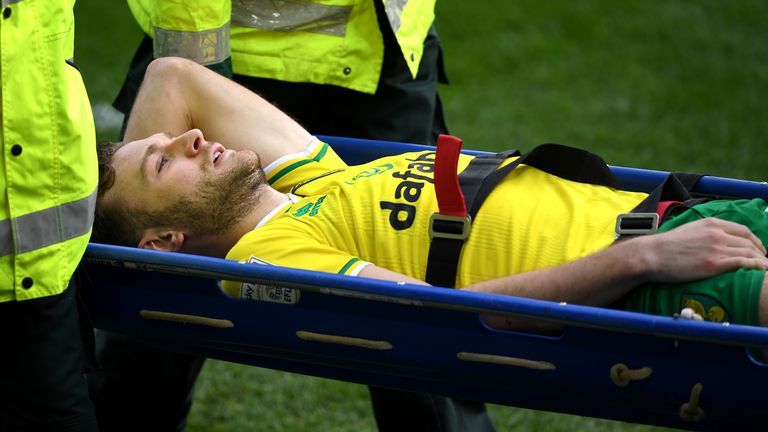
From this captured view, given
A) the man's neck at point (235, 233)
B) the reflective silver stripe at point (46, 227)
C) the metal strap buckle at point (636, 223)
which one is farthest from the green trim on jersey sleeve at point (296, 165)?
the metal strap buckle at point (636, 223)

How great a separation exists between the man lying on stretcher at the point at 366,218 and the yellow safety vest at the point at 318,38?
7.2 inches

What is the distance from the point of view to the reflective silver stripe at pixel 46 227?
8.00 ft

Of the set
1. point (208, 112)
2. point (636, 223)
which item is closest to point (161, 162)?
point (208, 112)

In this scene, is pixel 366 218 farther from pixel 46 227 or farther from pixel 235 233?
pixel 46 227

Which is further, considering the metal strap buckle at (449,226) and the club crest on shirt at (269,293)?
the metal strap buckle at (449,226)

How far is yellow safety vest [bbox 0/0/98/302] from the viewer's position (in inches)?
94.9

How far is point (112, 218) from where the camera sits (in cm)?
312

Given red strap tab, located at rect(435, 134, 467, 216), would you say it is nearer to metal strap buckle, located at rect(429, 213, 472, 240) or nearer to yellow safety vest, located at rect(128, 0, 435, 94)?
metal strap buckle, located at rect(429, 213, 472, 240)

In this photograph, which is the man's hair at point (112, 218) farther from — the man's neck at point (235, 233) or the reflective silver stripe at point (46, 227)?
the reflective silver stripe at point (46, 227)

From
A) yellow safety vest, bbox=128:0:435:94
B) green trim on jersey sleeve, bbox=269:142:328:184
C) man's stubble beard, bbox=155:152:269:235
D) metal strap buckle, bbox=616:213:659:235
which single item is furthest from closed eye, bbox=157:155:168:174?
metal strap buckle, bbox=616:213:659:235

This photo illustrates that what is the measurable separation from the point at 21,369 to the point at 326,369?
70cm

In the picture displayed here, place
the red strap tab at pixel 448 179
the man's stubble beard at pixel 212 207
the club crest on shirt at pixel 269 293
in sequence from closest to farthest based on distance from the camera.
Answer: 1. the club crest on shirt at pixel 269 293
2. the red strap tab at pixel 448 179
3. the man's stubble beard at pixel 212 207

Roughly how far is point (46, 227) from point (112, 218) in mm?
645

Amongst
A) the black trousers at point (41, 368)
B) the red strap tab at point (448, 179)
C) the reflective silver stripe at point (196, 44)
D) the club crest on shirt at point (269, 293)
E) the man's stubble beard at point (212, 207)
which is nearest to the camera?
the black trousers at point (41, 368)
